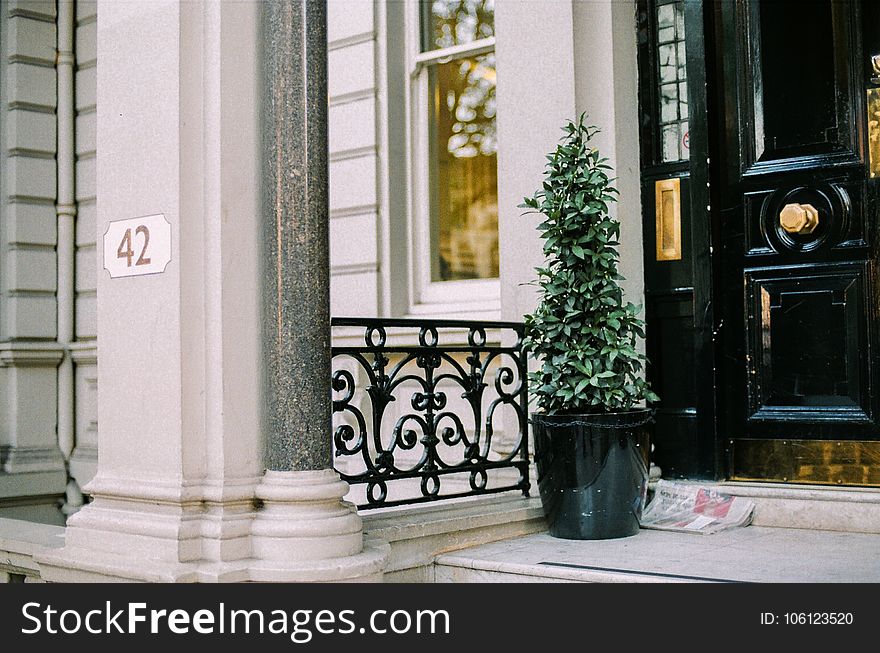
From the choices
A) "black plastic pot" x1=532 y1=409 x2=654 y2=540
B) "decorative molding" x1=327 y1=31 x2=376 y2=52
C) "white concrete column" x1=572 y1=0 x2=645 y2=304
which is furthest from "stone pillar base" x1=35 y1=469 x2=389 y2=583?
"decorative molding" x1=327 y1=31 x2=376 y2=52

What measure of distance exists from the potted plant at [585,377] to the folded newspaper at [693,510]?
0.29 metres

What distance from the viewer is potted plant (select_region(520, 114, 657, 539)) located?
4809mm

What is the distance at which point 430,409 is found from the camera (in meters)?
4.89

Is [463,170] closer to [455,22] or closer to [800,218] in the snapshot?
[455,22]

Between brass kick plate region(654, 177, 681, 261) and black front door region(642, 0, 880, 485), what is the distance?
17mm

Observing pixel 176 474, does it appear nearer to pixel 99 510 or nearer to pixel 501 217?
pixel 99 510

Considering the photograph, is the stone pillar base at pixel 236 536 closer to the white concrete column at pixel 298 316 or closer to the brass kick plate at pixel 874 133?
the white concrete column at pixel 298 316

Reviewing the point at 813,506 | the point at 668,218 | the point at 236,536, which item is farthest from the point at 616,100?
the point at 236,536

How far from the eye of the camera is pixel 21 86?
963 cm

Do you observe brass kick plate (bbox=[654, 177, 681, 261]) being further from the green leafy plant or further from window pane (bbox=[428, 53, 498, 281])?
window pane (bbox=[428, 53, 498, 281])

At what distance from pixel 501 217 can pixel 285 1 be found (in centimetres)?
209

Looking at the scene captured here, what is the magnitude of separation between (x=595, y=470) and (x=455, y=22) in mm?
3718
